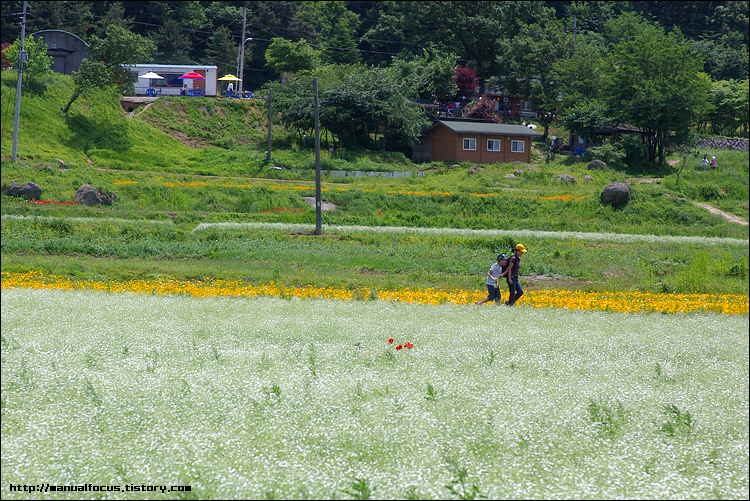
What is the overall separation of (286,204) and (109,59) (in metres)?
26.9

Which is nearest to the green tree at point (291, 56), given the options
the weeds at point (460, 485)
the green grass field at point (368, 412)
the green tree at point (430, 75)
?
the green tree at point (430, 75)

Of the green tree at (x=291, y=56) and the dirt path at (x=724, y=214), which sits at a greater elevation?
the green tree at (x=291, y=56)

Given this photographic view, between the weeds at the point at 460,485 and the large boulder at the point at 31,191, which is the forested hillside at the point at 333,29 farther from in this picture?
the weeds at the point at 460,485

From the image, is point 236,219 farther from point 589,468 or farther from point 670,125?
point 670,125

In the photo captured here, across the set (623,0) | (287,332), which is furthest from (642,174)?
(623,0)

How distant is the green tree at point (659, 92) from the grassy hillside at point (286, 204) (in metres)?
4.00

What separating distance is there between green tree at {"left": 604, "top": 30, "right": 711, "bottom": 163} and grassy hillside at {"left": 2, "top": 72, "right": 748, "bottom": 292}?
13.1ft

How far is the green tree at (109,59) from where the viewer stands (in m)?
50.6

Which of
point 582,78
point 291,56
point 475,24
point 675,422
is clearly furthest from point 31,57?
point 675,422

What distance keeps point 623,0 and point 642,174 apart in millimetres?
64570

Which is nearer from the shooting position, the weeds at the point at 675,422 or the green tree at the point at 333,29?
the weeds at the point at 675,422

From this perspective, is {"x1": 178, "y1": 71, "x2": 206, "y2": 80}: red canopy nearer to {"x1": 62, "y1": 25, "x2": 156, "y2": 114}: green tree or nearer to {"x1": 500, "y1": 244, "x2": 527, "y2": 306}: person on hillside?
{"x1": 62, "y1": 25, "x2": 156, "y2": 114}: green tree

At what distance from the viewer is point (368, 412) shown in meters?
6.67

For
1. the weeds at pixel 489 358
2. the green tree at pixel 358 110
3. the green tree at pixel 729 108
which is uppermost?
the green tree at pixel 729 108
